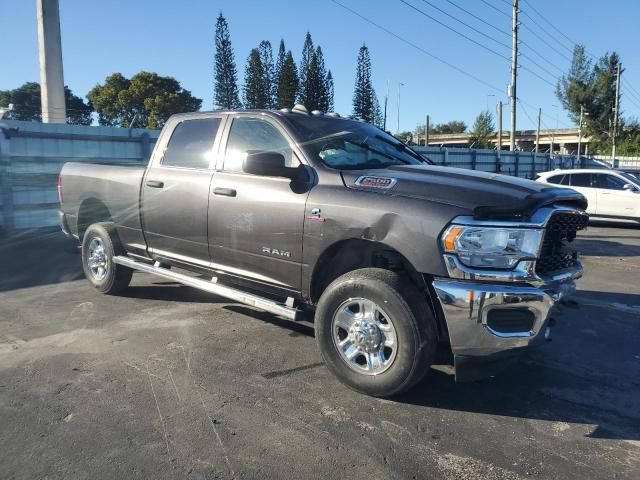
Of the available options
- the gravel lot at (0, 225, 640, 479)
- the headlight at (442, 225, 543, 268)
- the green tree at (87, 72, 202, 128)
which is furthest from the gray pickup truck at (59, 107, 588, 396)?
the green tree at (87, 72, 202, 128)

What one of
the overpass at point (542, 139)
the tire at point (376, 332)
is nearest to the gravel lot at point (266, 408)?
the tire at point (376, 332)

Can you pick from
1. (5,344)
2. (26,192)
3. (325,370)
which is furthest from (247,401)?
(26,192)

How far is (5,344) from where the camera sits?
4.60m

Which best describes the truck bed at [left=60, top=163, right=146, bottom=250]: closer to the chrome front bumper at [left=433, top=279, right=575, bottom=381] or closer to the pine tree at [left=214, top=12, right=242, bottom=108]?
the chrome front bumper at [left=433, top=279, right=575, bottom=381]

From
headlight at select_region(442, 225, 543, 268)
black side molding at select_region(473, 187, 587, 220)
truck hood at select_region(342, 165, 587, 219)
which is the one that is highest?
truck hood at select_region(342, 165, 587, 219)

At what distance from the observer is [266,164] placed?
406 centimetres

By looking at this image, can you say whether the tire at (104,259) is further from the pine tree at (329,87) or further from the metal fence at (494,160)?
the pine tree at (329,87)

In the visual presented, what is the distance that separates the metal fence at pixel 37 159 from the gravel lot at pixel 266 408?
16.8 feet

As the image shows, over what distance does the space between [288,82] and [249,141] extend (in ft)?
166

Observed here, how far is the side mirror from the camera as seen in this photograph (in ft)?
13.3

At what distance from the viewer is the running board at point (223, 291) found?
4191 millimetres

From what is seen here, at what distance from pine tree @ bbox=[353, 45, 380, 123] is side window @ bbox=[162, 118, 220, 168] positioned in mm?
49135

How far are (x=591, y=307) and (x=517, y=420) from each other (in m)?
3.22

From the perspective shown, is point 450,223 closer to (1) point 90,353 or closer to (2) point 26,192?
(1) point 90,353
